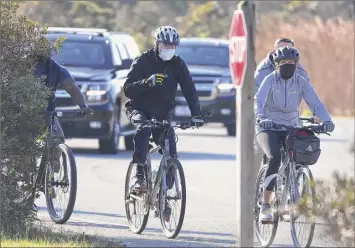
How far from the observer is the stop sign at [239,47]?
8.02 m

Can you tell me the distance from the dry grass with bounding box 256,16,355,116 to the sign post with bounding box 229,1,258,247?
80.8ft

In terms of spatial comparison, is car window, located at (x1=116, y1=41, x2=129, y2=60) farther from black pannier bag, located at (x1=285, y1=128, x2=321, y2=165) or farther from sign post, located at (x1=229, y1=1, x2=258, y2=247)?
sign post, located at (x1=229, y1=1, x2=258, y2=247)

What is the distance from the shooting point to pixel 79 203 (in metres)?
15.4

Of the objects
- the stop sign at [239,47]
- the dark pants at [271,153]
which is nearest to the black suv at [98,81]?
the dark pants at [271,153]

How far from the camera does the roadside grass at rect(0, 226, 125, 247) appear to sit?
1015 centimetres

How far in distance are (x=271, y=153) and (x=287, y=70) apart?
730 mm

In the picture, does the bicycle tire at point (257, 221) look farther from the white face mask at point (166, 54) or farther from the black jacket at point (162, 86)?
the white face mask at point (166, 54)

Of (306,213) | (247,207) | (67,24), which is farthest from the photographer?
(67,24)

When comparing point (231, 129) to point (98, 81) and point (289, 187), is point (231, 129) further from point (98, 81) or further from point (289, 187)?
point (289, 187)

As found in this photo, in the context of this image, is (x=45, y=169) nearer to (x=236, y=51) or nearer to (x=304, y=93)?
(x=304, y=93)

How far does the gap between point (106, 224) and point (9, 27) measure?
2470 mm

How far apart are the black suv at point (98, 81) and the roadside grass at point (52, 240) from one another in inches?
388

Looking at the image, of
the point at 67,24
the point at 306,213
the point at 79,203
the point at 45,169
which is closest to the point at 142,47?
the point at 67,24

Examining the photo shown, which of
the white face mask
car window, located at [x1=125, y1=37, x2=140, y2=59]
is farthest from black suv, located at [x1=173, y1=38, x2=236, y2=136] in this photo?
the white face mask
